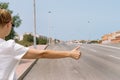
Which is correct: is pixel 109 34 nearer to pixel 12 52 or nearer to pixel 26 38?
pixel 26 38

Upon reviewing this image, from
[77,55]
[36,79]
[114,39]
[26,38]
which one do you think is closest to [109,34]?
[114,39]

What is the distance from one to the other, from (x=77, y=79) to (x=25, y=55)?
1507cm

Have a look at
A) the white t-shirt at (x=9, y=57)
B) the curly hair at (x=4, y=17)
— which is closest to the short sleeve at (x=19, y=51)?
the white t-shirt at (x=9, y=57)

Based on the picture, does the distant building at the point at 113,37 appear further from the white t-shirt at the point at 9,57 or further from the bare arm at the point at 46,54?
the white t-shirt at the point at 9,57

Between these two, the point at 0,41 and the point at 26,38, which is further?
the point at 26,38

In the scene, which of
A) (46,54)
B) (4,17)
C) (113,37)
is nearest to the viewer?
(4,17)

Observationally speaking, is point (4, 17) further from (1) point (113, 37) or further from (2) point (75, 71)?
(1) point (113, 37)

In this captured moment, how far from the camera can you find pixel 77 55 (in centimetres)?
428

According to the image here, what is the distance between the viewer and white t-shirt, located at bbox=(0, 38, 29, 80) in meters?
3.93

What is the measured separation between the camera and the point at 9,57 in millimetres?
3967

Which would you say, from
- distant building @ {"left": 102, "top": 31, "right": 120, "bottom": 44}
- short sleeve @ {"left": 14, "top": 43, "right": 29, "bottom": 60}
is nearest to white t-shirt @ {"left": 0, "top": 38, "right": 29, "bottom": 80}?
short sleeve @ {"left": 14, "top": 43, "right": 29, "bottom": 60}

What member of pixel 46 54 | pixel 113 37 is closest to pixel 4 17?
pixel 46 54

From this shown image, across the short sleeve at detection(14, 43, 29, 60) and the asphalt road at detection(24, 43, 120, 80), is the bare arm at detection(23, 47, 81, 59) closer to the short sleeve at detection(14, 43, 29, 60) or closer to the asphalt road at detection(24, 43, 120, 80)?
the short sleeve at detection(14, 43, 29, 60)

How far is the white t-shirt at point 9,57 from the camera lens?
3.93 meters
